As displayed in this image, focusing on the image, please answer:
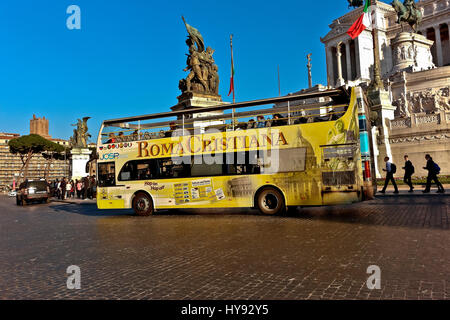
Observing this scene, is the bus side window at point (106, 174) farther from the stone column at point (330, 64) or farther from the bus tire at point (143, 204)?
the stone column at point (330, 64)

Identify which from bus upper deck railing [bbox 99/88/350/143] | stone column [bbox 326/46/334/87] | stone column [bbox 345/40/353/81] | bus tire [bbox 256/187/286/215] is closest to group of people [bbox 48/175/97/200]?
bus upper deck railing [bbox 99/88/350/143]

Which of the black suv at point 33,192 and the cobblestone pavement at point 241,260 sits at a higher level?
the black suv at point 33,192

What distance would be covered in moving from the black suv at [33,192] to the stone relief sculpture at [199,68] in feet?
43.6

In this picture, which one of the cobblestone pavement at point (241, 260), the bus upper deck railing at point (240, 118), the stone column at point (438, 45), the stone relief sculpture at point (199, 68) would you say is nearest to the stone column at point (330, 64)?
the stone column at point (438, 45)

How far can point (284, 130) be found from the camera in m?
11.7

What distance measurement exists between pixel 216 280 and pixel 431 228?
5565mm

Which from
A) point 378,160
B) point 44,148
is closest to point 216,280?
point 378,160

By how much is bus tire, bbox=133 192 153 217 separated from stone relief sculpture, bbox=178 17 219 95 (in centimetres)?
911

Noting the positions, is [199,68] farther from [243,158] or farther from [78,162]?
[78,162]

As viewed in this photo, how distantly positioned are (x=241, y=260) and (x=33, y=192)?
969 inches

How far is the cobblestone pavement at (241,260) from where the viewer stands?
4.32 metres

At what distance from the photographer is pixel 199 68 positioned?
2189 centimetres

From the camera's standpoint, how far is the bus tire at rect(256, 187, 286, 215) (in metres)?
11.7

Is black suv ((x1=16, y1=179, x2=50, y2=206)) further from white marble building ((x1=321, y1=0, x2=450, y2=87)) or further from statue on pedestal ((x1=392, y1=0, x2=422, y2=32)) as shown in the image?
white marble building ((x1=321, y1=0, x2=450, y2=87))
